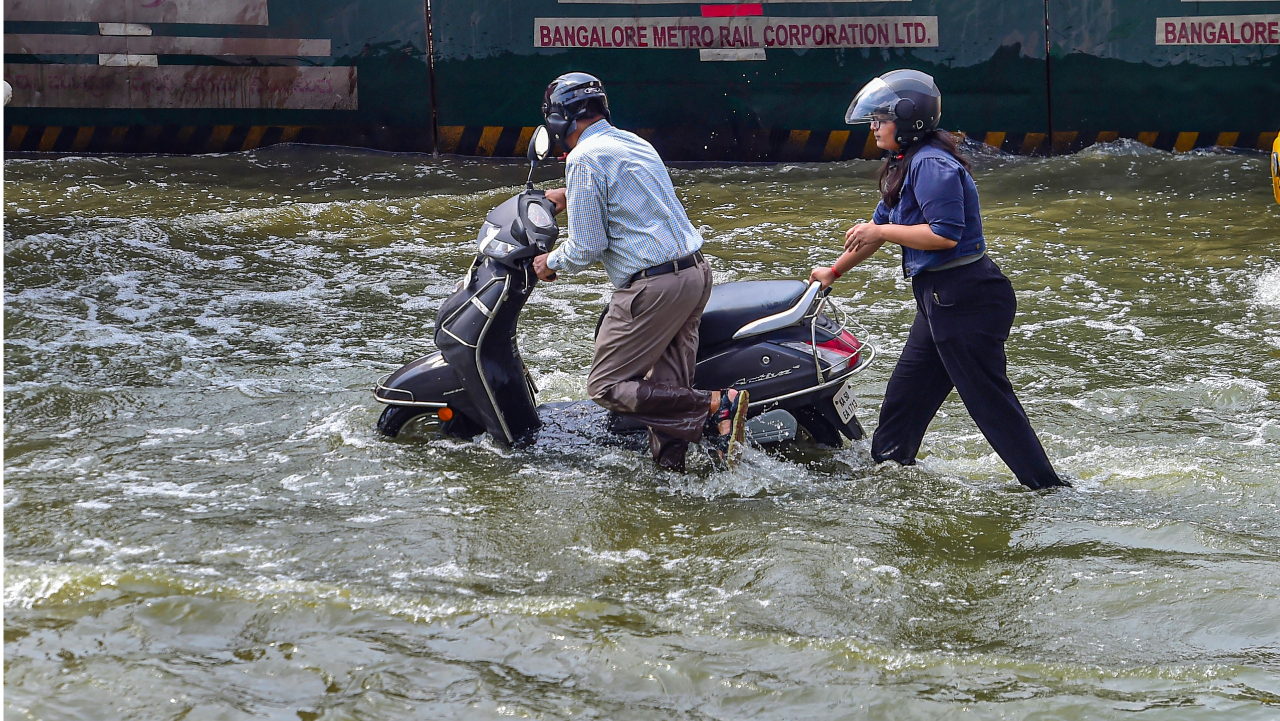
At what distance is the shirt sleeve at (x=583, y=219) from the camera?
4332mm

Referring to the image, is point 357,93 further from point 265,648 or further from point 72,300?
point 265,648

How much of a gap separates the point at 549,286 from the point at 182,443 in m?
3.32

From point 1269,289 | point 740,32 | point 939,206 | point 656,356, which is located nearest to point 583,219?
point 656,356

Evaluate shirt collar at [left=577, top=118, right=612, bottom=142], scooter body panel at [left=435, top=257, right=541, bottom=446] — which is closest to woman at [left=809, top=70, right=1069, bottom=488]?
shirt collar at [left=577, top=118, right=612, bottom=142]

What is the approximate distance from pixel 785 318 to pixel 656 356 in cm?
56

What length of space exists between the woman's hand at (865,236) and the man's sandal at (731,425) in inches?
27.6

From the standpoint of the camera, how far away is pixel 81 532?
3.97 m

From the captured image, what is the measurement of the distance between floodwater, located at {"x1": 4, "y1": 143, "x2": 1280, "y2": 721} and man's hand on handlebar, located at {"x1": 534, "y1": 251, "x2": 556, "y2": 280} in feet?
2.59

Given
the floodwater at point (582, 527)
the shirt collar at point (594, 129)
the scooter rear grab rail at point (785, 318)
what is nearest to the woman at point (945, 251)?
the scooter rear grab rail at point (785, 318)

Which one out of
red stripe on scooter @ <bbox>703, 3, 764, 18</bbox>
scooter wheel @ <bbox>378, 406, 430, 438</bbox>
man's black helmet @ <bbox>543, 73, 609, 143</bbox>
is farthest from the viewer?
red stripe on scooter @ <bbox>703, 3, 764, 18</bbox>

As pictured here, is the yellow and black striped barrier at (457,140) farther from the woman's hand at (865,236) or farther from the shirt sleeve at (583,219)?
the woman's hand at (865,236)

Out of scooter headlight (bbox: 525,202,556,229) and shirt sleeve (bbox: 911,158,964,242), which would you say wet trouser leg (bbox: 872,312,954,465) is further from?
scooter headlight (bbox: 525,202,556,229)

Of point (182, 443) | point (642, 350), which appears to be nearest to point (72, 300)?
point (182, 443)

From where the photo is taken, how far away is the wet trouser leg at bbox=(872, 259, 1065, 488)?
4285 mm
